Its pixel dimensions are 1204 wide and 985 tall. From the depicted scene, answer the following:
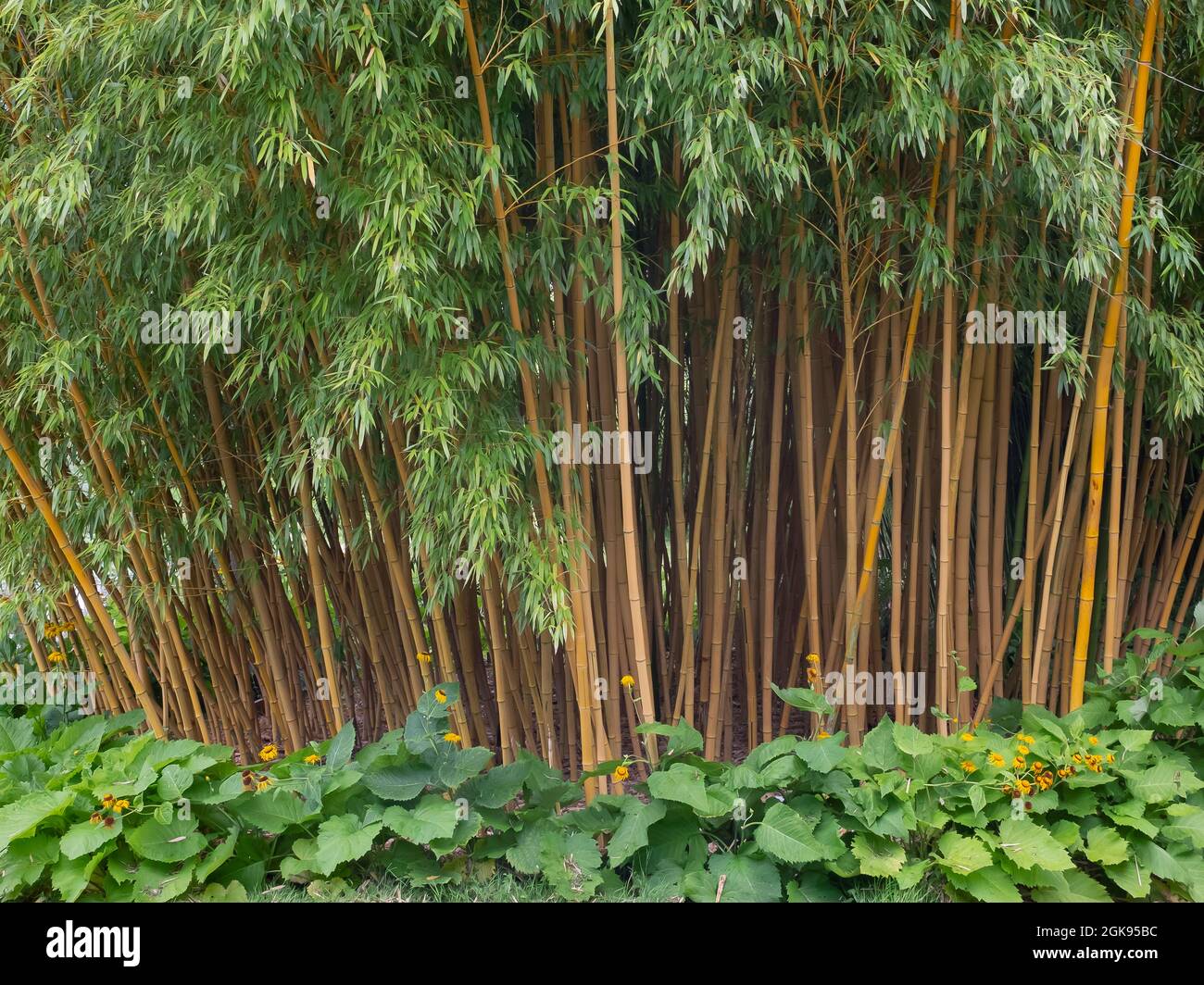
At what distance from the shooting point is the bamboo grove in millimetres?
2383

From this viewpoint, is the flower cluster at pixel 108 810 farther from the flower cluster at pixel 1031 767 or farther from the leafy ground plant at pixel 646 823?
the flower cluster at pixel 1031 767

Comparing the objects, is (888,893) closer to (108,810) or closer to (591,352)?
(591,352)

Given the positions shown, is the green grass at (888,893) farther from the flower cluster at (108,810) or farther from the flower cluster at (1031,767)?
the flower cluster at (108,810)

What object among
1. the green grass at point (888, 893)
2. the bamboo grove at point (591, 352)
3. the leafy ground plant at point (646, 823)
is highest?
the bamboo grove at point (591, 352)

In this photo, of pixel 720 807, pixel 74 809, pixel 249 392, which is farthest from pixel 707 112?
pixel 74 809

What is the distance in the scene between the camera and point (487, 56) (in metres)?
2.45

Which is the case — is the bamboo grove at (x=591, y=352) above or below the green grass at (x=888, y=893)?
above

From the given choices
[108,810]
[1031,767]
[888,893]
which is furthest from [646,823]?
[108,810]

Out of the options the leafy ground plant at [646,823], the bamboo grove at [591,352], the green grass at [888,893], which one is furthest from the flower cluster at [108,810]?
the green grass at [888,893]

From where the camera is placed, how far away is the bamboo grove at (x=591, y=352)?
2.38 meters

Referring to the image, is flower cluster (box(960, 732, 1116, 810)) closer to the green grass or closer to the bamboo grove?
the bamboo grove

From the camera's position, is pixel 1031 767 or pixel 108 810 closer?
pixel 108 810

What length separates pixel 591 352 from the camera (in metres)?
2.92

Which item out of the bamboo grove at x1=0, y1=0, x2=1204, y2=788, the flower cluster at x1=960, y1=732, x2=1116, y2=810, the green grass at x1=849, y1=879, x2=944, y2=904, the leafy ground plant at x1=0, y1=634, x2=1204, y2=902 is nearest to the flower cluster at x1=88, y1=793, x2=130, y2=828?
the leafy ground plant at x1=0, y1=634, x2=1204, y2=902
